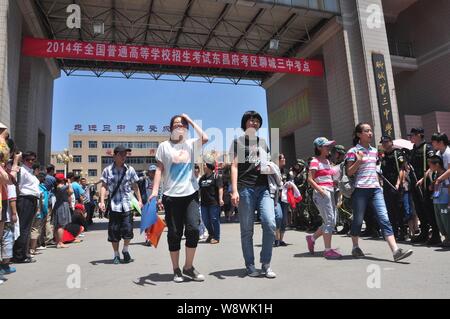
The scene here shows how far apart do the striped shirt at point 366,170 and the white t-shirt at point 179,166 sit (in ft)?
6.92

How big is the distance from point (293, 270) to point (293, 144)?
60.5 ft

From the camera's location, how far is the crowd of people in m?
3.89

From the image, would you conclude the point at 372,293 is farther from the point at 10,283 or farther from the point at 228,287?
the point at 10,283

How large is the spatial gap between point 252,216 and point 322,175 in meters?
1.55

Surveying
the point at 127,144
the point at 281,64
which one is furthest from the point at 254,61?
the point at 127,144

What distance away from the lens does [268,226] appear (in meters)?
3.88

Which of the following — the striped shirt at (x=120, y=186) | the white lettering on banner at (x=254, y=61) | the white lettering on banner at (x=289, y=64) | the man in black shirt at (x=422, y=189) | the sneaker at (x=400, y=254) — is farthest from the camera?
the white lettering on banner at (x=289, y=64)

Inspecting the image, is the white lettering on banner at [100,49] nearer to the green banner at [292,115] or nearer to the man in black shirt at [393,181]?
the green banner at [292,115]

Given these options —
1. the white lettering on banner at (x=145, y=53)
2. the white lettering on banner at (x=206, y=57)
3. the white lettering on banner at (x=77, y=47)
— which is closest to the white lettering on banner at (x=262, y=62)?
the white lettering on banner at (x=206, y=57)

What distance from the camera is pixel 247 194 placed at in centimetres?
401

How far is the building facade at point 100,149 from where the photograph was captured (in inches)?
2800

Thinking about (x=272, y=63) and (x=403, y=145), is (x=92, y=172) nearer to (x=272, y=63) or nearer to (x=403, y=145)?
(x=272, y=63)
